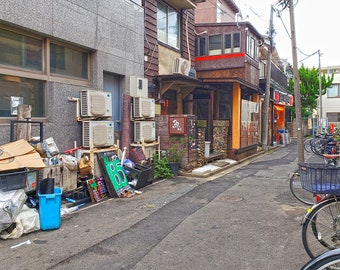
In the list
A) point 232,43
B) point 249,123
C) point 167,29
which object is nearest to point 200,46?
point 232,43

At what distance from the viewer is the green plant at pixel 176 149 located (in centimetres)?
998

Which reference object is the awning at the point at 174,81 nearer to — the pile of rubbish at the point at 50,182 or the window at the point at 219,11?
the pile of rubbish at the point at 50,182

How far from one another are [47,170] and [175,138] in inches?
185

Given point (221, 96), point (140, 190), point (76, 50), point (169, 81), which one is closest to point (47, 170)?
point (140, 190)

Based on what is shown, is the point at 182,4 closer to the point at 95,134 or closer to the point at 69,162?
the point at 95,134

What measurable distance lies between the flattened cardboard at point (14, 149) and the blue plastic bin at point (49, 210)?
2.73 feet

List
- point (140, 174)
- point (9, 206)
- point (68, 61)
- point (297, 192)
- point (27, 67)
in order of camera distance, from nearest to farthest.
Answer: point (9, 206) < point (27, 67) < point (297, 192) < point (68, 61) < point (140, 174)

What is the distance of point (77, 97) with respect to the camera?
7.66 m

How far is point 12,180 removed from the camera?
484 cm

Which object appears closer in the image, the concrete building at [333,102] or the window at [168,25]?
the window at [168,25]

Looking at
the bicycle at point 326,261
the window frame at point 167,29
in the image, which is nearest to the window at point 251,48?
the window frame at point 167,29

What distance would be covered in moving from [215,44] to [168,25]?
127 inches

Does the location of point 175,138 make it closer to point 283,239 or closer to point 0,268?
point 283,239

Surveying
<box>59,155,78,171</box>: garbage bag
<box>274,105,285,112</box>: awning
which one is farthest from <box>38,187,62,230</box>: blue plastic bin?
<box>274,105,285,112</box>: awning
